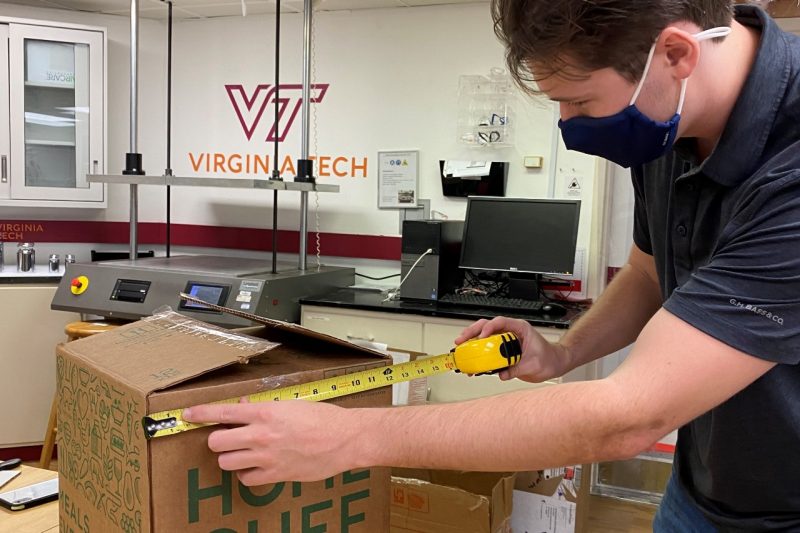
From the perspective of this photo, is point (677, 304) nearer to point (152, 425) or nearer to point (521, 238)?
point (152, 425)

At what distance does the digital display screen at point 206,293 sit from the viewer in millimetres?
2469

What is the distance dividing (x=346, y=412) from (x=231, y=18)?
10.2ft

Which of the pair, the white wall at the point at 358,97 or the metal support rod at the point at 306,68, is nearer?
the metal support rod at the point at 306,68

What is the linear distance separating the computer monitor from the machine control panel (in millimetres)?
1260

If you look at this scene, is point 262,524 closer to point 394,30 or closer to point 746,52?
point 746,52

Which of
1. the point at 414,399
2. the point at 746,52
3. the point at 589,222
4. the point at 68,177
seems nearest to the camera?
the point at 746,52

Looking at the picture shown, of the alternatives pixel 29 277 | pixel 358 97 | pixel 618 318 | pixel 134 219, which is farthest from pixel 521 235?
pixel 29 277

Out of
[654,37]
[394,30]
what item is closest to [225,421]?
[654,37]

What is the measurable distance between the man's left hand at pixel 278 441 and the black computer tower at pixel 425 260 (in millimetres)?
1827

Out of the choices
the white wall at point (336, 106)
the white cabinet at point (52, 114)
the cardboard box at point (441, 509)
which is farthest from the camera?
the white cabinet at point (52, 114)

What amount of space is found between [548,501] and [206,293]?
4.72 feet

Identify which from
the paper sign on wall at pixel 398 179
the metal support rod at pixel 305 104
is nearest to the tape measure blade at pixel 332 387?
the metal support rod at pixel 305 104

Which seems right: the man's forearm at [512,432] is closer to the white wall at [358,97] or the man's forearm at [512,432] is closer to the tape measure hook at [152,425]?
the tape measure hook at [152,425]

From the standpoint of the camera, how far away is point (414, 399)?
7.13ft
